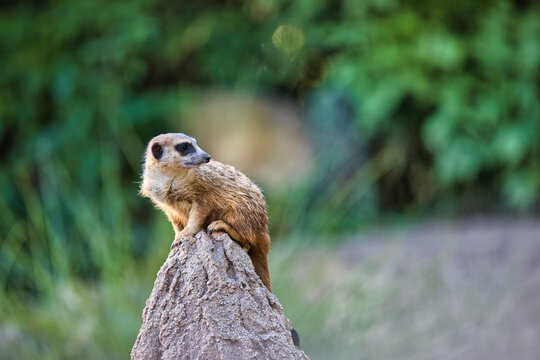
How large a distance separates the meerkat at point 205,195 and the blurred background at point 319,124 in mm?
3074

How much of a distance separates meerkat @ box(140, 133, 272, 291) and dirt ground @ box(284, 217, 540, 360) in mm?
2250

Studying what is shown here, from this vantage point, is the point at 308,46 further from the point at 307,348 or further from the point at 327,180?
the point at 307,348

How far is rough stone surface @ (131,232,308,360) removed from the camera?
1.81 meters

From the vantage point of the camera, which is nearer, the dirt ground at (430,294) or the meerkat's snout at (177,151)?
the meerkat's snout at (177,151)

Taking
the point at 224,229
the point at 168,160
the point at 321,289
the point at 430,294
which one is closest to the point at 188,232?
the point at 224,229

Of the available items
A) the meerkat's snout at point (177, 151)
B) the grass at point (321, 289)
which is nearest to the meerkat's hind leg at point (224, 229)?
the meerkat's snout at point (177, 151)

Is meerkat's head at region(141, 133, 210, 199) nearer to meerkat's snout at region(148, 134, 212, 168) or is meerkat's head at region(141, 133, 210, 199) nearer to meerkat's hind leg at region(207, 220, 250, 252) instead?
meerkat's snout at region(148, 134, 212, 168)

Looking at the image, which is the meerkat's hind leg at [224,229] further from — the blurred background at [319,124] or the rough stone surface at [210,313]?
the blurred background at [319,124]

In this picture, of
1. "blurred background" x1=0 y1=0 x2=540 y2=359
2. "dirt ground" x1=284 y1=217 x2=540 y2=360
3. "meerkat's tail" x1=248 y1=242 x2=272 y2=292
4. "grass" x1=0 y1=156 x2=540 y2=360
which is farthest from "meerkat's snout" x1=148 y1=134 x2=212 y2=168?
"blurred background" x1=0 y1=0 x2=540 y2=359

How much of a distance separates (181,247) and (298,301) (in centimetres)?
246

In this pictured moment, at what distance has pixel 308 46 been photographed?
6766 millimetres

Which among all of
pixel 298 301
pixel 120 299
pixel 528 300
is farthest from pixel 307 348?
pixel 528 300

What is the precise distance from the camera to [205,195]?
6.48 feet

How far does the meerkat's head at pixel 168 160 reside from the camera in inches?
77.5
